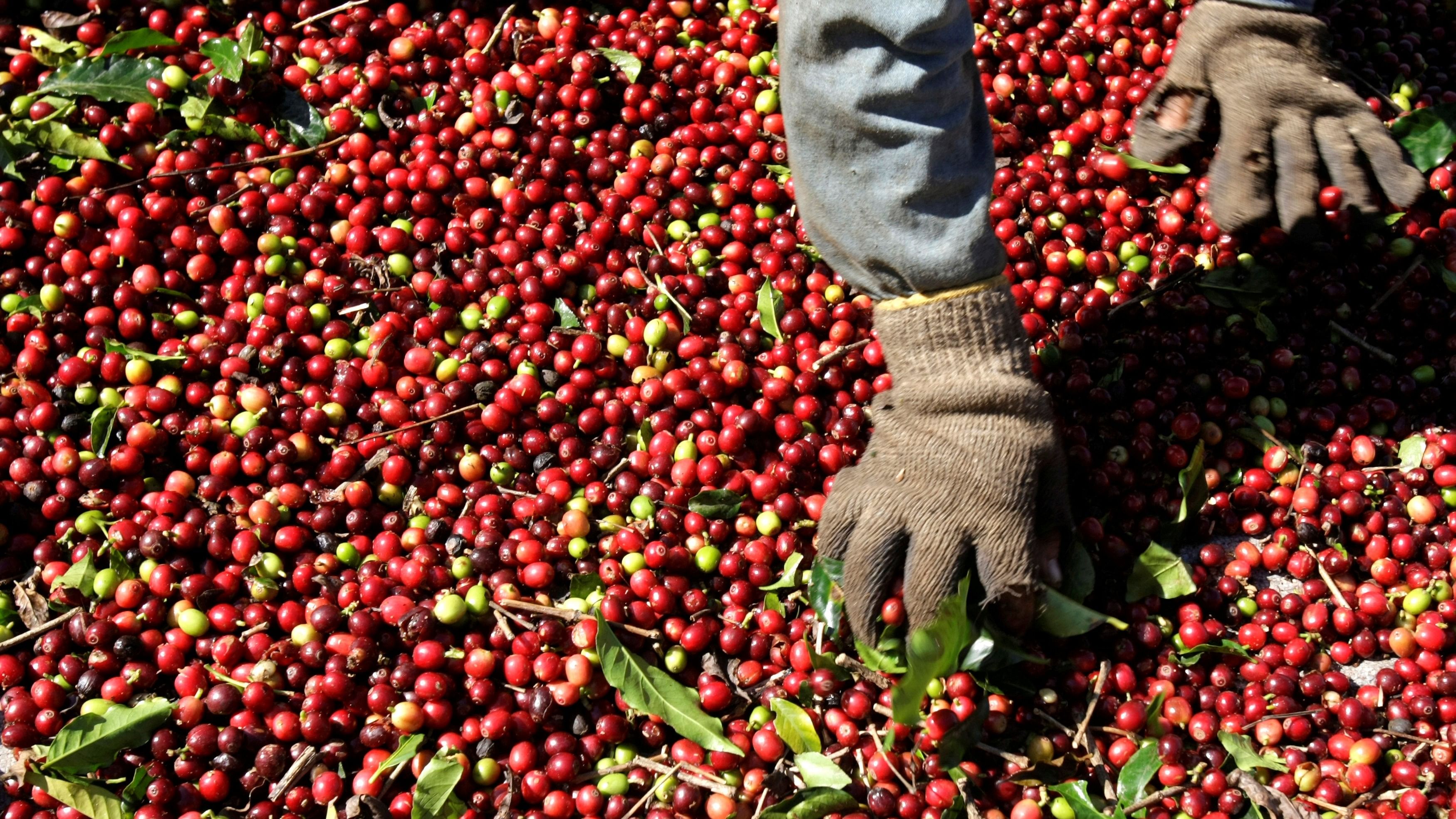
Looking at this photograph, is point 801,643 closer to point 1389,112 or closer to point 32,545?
point 32,545

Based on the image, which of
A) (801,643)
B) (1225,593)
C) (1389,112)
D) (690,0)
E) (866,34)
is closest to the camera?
(866,34)

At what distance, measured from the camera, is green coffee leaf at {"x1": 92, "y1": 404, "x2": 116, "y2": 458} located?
366cm

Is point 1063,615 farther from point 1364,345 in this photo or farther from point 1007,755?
point 1364,345

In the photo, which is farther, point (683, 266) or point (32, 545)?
point (683, 266)

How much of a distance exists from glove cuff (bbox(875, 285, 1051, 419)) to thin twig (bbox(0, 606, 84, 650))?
8.89ft

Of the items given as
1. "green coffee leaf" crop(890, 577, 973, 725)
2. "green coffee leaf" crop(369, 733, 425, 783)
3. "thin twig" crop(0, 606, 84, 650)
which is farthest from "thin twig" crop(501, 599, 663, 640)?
"thin twig" crop(0, 606, 84, 650)

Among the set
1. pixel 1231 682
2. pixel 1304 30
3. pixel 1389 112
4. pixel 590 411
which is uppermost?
pixel 1304 30

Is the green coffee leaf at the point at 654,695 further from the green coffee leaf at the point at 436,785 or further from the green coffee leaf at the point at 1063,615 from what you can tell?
the green coffee leaf at the point at 1063,615

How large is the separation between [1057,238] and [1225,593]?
1.50m

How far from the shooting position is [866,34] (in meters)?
2.64

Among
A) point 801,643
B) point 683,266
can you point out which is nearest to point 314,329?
point 683,266

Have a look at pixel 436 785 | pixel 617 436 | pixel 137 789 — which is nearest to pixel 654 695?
pixel 436 785

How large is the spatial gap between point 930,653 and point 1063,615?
1.62 feet

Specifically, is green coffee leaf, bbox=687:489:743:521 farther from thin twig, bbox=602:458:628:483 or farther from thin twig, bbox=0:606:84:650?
thin twig, bbox=0:606:84:650
